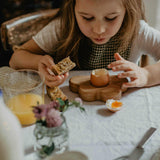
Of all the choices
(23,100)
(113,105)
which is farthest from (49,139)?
(113,105)

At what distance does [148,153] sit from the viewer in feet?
2.11

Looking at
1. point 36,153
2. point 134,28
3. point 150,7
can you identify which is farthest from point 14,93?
point 150,7

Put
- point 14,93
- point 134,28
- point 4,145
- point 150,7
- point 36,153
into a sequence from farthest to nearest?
point 150,7 < point 134,28 < point 14,93 < point 36,153 < point 4,145

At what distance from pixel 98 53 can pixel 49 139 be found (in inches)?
33.1

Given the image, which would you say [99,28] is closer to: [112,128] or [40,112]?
[112,128]

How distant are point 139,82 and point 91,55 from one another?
477mm

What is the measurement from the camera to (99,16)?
3.31 ft

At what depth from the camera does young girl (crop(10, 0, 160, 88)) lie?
39.6 inches

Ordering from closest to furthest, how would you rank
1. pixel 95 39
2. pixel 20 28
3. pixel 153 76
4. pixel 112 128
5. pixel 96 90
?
pixel 112 128, pixel 96 90, pixel 153 76, pixel 95 39, pixel 20 28

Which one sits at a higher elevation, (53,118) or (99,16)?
(99,16)

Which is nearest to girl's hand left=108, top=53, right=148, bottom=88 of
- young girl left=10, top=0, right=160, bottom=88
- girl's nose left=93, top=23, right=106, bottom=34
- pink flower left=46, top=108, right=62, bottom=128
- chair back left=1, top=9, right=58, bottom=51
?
young girl left=10, top=0, right=160, bottom=88

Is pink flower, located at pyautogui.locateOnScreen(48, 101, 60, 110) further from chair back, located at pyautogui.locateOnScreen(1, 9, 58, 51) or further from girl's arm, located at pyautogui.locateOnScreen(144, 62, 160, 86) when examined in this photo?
chair back, located at pyautogui.locateOnScreen(1, 9, 58, 51)

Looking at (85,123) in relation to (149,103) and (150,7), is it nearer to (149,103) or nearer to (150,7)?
(149,103)

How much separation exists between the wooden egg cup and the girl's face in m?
0.24
